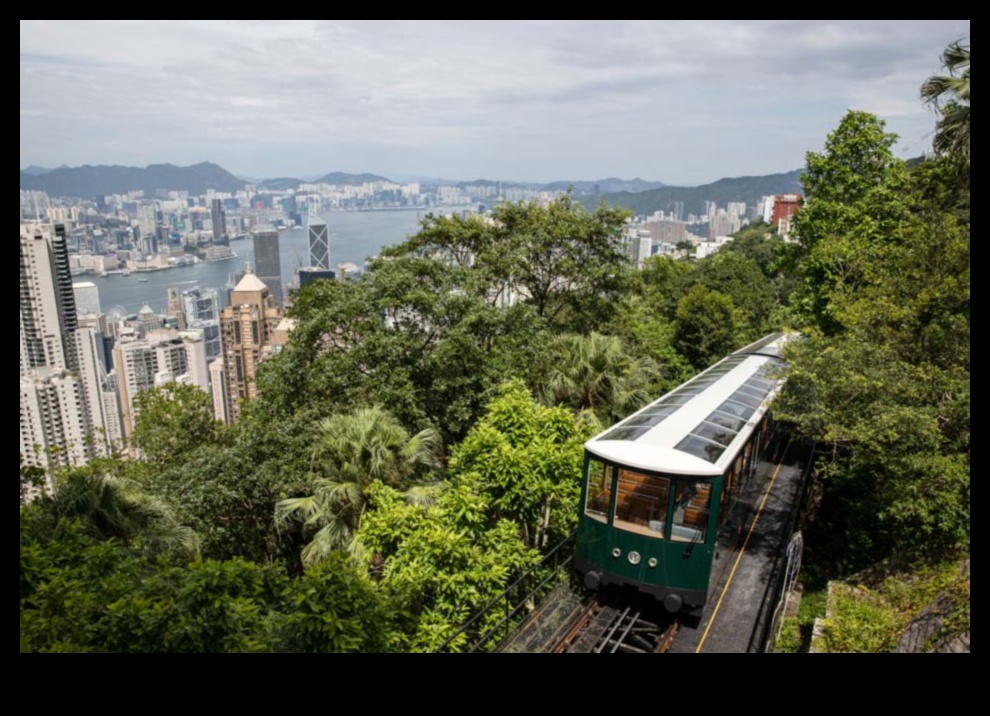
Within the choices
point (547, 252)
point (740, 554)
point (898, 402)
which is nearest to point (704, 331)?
point (547, 252)

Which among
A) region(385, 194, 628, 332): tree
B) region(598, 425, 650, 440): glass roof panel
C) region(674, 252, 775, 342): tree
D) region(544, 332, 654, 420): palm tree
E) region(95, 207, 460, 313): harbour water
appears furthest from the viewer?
region(95, 207, 460, 313): harbour water

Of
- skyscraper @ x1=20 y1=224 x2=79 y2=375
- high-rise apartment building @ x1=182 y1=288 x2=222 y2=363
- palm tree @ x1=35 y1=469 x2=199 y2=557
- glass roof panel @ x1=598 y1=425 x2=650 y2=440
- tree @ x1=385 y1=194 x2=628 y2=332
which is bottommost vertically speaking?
high-rise apartment building @ x1=182 y1=288 x2=222 y2=363

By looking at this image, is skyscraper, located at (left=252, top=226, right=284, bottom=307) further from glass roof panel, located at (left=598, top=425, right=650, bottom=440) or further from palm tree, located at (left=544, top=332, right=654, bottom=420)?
glass roof panel, located at (left=598, top=425, right=650, bottom=440)

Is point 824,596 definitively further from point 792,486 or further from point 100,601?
point 100,601

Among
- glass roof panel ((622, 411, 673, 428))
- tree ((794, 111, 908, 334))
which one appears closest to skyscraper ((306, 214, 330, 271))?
tree ((794, 111, 908, 334))

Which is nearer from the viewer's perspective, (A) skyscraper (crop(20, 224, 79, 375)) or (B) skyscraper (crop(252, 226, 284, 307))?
(A) skyscraper (crop(20, 224, 79, 375))

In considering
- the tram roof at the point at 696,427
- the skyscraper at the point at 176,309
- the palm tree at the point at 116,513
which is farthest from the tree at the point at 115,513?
the skyscraper at the point at 176,309

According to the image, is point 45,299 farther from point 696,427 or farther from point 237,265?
point 237,265
